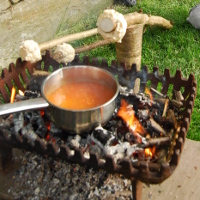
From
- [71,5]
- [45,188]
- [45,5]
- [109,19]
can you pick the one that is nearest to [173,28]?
[71,5]

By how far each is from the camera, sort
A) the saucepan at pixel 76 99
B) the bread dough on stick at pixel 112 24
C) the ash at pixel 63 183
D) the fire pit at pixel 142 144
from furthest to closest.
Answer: the bread dough on stick at pixel 112 24
the ash at pixel 63 183
the saucepan at pixel 76 99
the fire pit at pixel 142 144

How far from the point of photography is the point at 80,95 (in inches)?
72.8

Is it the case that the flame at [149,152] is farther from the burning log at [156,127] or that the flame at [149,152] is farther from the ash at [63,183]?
the ash at [63,183]

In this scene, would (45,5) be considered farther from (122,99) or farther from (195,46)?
(122,99)

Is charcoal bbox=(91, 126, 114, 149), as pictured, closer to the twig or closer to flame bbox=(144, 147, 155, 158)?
flame bbox=(144, 147, 155, 158)

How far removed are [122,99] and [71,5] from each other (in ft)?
7.54

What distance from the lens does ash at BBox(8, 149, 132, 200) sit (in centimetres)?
196

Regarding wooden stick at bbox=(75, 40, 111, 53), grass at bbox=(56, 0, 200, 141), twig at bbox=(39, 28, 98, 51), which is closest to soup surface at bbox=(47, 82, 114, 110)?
twig at bbox=(39, 28, 98, 51)

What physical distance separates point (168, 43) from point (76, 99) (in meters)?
2.25

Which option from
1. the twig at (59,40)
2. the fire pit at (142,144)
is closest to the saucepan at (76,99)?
the fire pit at (142,144)

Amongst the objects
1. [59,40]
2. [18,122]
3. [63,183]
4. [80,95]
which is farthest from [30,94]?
[59,40]

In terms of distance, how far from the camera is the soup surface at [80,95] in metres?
1.77

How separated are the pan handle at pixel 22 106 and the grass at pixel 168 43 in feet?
5.25

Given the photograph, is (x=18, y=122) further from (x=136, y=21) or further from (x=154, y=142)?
(x=136, y=21)
